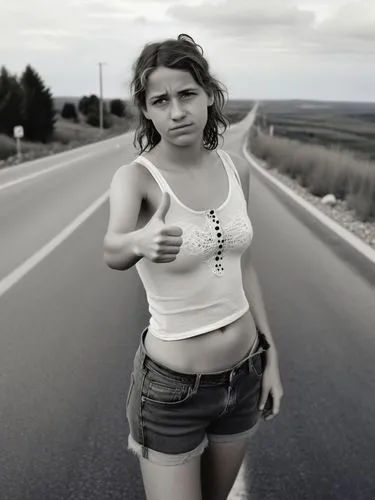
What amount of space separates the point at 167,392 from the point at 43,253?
8.23 m

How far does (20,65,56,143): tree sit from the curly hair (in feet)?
235

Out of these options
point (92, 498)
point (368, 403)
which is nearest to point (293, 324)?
point (368, 403)

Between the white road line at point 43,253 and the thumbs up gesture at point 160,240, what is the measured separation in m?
6.26

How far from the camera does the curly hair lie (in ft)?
6.89

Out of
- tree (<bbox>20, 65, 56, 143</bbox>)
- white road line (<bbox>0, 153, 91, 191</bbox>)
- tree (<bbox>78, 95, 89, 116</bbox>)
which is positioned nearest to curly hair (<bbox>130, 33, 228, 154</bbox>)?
white road line (<bbox>0, 153, 91, 191</bbox>)

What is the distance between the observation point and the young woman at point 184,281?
2.03m

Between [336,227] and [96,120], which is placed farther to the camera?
[96,120]

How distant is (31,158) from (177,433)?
105 feet

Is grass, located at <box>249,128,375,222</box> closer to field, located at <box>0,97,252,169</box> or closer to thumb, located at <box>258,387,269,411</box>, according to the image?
field, located at <box>0,97,252,169</box>

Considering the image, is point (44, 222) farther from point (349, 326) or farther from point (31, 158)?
point (31, 158)

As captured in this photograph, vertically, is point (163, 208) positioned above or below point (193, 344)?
above

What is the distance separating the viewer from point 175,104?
211 cm

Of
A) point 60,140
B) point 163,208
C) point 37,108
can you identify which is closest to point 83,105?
point 37,108

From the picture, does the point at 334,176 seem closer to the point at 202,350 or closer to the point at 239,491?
the point at 239,491
